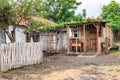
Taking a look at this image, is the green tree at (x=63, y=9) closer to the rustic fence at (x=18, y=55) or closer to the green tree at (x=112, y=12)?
the green tree at (x=112, y=12)

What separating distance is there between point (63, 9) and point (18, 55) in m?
34.5

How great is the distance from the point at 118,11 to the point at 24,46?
113 feet

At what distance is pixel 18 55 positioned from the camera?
605 inches

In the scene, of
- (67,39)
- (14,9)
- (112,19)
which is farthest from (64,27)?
(112,19)

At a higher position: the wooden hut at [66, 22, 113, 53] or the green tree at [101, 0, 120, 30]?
the green tree at [101, 0, 120, 30]

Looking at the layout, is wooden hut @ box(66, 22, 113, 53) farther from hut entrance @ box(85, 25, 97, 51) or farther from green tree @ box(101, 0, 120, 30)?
green tree @ box(101, 0, 120, 30)

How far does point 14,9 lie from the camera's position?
17797 mm

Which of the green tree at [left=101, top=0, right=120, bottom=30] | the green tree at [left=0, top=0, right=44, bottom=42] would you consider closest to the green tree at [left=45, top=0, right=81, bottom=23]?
the green tree at [left=101, top=0, right=120, bottom=30]

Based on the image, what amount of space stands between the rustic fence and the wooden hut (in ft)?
30.8

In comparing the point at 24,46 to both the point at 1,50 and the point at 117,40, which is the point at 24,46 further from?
the point at 117,40

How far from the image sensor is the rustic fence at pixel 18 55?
13984mm

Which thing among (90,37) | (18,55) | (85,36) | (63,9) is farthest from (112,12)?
(18,55)

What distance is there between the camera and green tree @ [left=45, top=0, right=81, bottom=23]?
49.0 m

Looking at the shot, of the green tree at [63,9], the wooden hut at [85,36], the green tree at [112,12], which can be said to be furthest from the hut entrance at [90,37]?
the green tree at [63,9]
